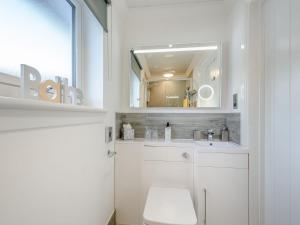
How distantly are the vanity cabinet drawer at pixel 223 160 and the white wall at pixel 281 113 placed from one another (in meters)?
0.15

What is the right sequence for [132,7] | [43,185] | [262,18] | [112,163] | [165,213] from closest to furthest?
[43,185] < [165,213] < [262,18] < [112,163] < [132,7]

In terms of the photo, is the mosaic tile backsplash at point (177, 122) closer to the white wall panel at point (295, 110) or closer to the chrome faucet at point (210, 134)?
the chrome faucet at point (210, 134)

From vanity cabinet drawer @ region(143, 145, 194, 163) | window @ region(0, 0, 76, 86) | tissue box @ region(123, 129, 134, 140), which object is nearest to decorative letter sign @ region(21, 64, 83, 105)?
window @ region(0, 0, 76, 86)

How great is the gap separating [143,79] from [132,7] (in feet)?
2.71

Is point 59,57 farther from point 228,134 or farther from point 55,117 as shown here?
point 228,134

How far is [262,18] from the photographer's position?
4.58 ft

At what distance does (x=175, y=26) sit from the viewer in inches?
76.7

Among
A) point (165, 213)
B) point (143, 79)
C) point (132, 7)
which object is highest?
point (132, 7)

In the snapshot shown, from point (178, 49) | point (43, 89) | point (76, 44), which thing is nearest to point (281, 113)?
point (178, 49)

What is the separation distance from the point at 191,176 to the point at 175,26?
162 centimetres

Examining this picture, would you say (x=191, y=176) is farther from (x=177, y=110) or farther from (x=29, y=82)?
(x=29, y=82)

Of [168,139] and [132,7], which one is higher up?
[132,7]

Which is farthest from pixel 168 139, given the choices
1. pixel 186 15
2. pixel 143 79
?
pixel 186 15

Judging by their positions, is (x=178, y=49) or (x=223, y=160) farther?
(x=178, y=49)
